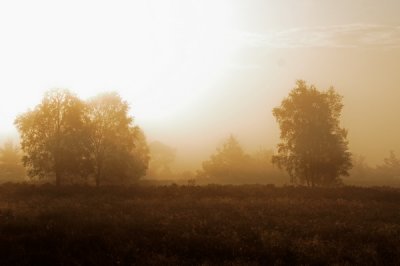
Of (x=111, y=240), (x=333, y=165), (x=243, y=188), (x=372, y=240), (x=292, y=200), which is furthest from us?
(x=333, y=165)

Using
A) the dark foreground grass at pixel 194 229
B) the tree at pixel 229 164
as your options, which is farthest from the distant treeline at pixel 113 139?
the tree at pixel 229 164

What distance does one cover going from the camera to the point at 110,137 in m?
47.4

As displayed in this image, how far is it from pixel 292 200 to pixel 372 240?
10.6 m

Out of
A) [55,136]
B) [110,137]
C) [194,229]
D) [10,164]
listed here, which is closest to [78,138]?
[55,136]

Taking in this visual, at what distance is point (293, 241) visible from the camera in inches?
744

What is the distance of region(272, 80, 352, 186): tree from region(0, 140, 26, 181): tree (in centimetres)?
4783

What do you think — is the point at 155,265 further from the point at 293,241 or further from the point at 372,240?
the point at 372,240

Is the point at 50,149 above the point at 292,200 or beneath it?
above

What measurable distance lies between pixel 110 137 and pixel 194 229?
28.5 m

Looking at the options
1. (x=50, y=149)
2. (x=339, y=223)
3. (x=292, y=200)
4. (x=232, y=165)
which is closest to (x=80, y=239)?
(x=339, y=223)

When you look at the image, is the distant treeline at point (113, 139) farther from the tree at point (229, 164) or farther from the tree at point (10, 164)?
the tree at point (229, 164)

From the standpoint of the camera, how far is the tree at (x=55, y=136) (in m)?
41.4

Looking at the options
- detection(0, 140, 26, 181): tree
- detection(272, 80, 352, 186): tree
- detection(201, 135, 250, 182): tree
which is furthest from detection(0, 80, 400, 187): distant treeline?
detection(201, 135, 250, 182): tree

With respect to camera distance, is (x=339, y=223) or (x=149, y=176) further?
(x=149, y=176)
